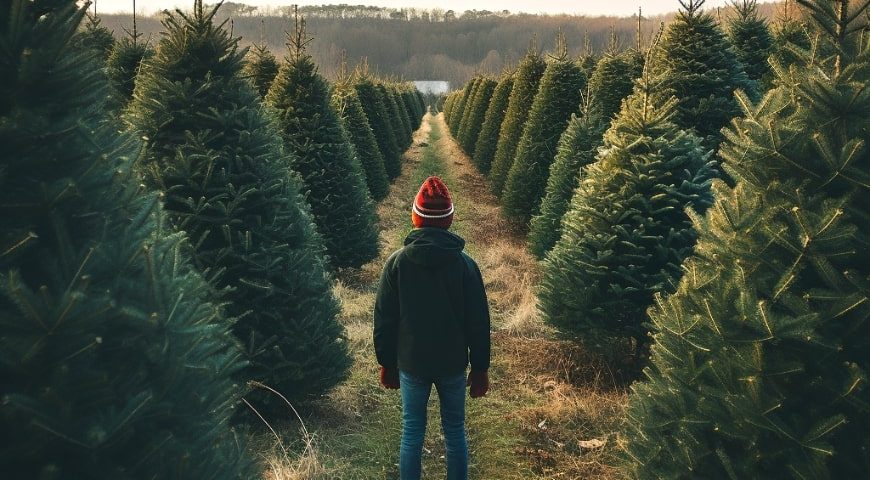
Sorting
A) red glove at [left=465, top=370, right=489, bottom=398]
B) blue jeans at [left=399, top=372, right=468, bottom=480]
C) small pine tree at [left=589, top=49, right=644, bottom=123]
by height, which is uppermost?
small pine tree at [left=589, top=49, right=644, bottom=123]

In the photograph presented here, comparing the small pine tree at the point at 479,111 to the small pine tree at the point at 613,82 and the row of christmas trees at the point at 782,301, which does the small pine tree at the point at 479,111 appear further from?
the row of christmas trees at the point at 782,301

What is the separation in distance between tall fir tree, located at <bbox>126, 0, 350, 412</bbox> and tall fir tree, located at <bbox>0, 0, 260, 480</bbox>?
2.71 m

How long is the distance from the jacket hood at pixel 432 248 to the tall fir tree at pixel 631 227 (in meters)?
2.35

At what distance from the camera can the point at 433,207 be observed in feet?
13.3

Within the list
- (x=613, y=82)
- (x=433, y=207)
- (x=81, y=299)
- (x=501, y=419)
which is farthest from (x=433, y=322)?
(x=613, y=82)

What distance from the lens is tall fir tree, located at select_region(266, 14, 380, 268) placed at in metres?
9.84

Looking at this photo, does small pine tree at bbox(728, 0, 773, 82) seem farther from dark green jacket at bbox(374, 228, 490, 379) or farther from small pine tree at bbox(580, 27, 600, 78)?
dark green jacket at bbox(374, 228, 490, 379)

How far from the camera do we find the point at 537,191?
13.1m

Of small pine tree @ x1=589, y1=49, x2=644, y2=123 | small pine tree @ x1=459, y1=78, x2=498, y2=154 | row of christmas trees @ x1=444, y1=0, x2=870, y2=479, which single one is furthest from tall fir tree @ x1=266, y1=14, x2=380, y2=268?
small pine tree @ x1=459, y1=78, x2=498, y2=154

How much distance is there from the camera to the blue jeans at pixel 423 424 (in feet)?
13.5

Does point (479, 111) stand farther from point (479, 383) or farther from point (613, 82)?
point (479, 383)

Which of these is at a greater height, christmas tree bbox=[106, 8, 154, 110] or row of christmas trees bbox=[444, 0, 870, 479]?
christmas tree bbox=[106, 8, 154, 110]

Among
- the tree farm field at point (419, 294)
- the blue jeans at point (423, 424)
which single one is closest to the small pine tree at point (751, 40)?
the tree farm field at point (419, 294)

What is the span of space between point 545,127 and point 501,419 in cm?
831
